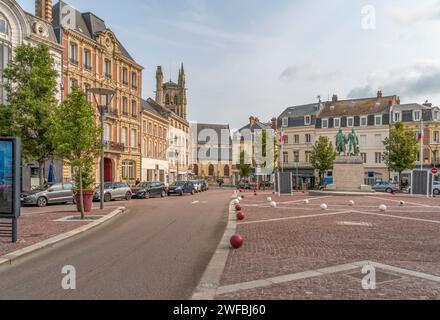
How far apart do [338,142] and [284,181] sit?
690 cm

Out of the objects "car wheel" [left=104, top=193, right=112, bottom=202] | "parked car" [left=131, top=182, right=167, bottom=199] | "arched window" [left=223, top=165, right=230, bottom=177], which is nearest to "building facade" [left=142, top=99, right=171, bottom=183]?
"parked car" [left=131, top=182, right=167, bottom=199]

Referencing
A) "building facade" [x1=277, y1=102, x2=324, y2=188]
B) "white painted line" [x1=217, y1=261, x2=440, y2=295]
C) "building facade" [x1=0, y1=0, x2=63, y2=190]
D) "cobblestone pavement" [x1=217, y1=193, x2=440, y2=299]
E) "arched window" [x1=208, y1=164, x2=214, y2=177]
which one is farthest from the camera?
"arched window" [x1=208, y1=164, x2=214, y2=177]

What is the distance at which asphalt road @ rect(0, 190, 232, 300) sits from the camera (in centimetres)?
602

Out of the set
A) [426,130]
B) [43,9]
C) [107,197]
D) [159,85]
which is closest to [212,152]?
[159,85]

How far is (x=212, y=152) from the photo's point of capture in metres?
110

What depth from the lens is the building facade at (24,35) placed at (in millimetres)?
29156

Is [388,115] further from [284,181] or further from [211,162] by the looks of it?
[211,162]

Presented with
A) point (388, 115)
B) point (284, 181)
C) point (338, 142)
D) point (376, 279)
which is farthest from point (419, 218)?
point (388, 115)

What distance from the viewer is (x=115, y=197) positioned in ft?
95.8

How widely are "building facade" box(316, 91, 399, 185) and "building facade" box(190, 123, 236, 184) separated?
122 feet

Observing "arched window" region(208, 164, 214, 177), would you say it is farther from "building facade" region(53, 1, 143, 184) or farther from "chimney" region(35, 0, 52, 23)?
"chimney" region(35, 0, 52, 23)

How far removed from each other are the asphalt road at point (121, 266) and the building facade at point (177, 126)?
1850 inches

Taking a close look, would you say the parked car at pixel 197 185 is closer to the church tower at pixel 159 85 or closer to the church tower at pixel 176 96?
the church tower at pixel 159 85
